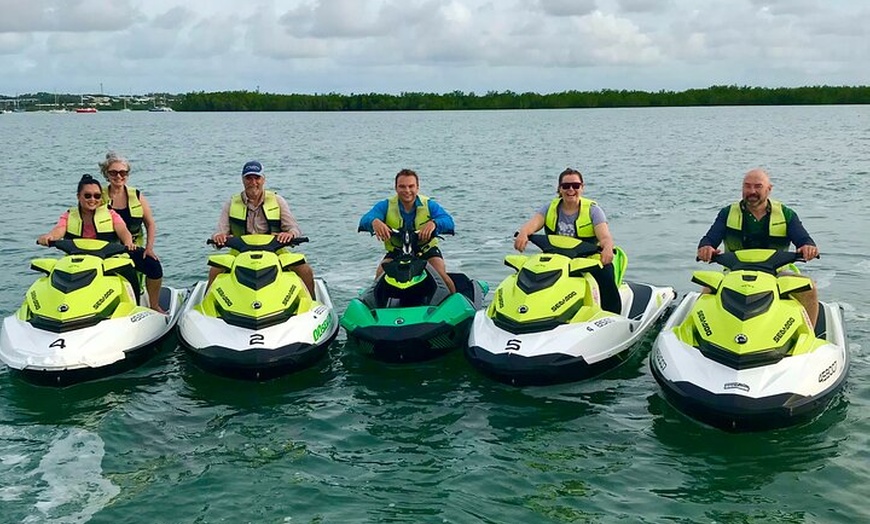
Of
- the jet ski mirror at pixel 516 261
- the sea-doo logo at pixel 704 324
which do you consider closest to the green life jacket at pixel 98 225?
the jet ski mirror at pixel 516 261

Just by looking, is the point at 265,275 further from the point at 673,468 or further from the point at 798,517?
the point at 798,517

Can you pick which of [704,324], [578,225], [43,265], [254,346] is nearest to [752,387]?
[704,324]

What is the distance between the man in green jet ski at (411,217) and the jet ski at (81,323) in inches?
82.7

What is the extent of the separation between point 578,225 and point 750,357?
2.28m

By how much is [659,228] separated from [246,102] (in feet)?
307

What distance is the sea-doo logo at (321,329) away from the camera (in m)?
7.18

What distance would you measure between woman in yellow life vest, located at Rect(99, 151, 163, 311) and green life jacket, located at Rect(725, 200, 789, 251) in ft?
16.5

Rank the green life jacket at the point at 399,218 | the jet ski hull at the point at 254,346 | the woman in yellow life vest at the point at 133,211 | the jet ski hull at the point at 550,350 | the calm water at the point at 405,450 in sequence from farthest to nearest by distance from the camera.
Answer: the green life jacket at the point at 399,218 → the woman in yellow life vest at the point at 133,211 → the jet ski hull at the point at 254,346 → the jet ski hull at the point at 550,350 → the calm water at the point at 405,450

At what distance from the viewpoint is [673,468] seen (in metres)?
5.71

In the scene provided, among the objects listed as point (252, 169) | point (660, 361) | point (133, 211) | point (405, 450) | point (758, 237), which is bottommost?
point (405, 450)

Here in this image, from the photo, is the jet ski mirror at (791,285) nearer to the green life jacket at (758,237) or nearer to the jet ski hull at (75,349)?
the green life jacket at (758,237)

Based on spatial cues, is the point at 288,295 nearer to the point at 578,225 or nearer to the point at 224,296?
the point at 224,296

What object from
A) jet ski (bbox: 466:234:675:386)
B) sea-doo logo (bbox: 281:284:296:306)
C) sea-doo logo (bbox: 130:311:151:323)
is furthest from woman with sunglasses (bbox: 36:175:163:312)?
jet ski (bbox: 466:234:675:386)

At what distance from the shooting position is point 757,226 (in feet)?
24.3
